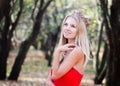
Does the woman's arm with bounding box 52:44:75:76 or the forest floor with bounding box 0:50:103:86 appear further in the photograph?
the forest floor with bounding box 0:50:103:86

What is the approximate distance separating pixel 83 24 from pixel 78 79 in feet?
1.54

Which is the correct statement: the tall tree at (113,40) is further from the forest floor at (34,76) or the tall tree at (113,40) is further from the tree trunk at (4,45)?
the tree trunk at (4,45)

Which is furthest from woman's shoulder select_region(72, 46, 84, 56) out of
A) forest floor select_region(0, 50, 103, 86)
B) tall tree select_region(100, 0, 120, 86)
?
forest floor select_region(0, 50, 103, 86)

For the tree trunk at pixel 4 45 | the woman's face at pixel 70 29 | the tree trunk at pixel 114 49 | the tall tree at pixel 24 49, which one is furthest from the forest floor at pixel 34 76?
the woman's face at pixel 70 29

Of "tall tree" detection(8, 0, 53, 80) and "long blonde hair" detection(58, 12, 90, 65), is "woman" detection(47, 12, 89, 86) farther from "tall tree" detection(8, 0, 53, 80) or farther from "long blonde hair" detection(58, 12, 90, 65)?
"tall tree" detection(8, 0, 53, 80)

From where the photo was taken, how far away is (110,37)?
1295 cm

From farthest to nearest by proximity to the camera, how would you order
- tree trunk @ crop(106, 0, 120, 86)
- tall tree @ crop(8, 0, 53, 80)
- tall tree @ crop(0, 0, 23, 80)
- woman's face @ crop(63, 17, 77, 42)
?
tall tree @ crop(8, 0, 53, 80) → tall tree @ crop(0, 0, 23, 80) → tree trunk @ crop(106, 0, 120, 86) → woman's face @ crop(63, 17, 77, 42)

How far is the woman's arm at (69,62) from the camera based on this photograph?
10.8ft

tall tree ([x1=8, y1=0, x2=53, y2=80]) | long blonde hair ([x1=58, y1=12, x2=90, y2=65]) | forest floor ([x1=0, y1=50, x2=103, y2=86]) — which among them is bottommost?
forest floor ([x1=0, y1=50, x2=103, y2=86])

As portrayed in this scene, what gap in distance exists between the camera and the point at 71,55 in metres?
3.35

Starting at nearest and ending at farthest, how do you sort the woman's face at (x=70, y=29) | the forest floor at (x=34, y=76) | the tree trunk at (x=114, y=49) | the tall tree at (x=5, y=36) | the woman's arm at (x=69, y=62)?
the woman's arm at (x=69, y=62), the woman's face at (x=70, y=29), the tree trunk at (x=114, y=49), the forest floor at (x=34, y=76), the tall tree at (x=5, y=36)

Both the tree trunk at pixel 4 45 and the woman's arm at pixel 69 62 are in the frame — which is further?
the tree trunk at pixel 4 45

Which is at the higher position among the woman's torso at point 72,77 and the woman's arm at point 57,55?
the woman's arm at point 57,55

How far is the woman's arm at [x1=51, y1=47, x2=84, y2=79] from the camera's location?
330cm
